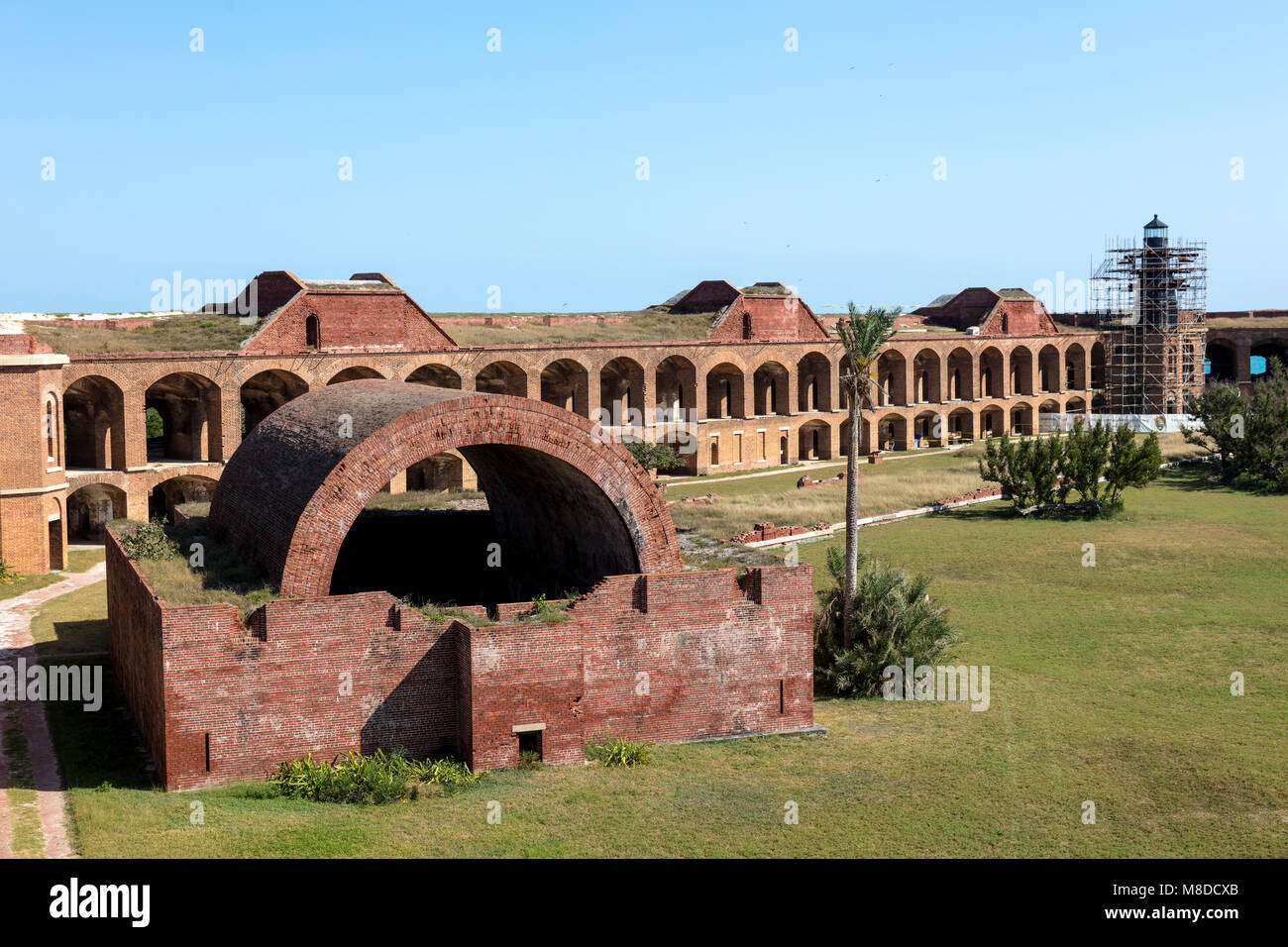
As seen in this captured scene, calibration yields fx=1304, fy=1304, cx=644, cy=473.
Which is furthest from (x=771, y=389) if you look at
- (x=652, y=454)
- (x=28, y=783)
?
(x=28, y=783)

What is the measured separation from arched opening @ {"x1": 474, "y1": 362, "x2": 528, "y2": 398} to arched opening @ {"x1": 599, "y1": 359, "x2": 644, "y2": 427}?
459cm

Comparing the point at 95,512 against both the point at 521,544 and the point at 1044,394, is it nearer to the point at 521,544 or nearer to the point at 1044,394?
the point at 521,544

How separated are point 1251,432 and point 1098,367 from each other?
103ft

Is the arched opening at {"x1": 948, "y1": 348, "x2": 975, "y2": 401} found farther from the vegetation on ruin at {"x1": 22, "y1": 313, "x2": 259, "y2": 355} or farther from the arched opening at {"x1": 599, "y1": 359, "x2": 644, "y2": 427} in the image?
the vegetation on ruin at {"x1": 22, "y1": 313, "x2": 259, "y2": 355}

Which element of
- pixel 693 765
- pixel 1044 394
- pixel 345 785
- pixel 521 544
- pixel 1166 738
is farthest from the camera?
pixel 1044 394

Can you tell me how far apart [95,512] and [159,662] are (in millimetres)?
27181

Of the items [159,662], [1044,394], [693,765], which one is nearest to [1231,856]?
[693,765]

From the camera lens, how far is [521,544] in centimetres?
2506

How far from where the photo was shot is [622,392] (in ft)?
186

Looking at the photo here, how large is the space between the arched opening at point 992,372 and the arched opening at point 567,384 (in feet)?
88.6

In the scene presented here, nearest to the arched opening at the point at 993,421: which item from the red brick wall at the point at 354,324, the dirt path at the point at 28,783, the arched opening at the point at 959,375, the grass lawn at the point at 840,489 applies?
the arched opening at the point at 959,375

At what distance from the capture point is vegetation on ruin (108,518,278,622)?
18.3 metres

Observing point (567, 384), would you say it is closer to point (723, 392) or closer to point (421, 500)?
point (723, 392)

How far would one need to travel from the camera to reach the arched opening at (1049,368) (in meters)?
74.9
